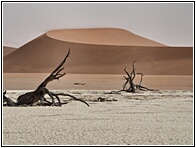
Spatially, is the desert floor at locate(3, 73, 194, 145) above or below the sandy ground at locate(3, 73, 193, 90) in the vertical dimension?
below

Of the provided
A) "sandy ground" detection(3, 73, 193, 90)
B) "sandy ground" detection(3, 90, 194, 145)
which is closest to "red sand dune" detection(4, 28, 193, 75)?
"sandy ground" detection(3, 73, 193, 90)

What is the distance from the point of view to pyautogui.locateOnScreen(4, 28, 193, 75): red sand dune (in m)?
66.4

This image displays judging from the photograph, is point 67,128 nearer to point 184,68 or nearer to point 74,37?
point 184,68

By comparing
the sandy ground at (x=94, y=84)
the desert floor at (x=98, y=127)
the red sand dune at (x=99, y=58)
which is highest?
the red sand dune at (x=99, y=58)

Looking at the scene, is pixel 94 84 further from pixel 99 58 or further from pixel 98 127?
pixel 99 58

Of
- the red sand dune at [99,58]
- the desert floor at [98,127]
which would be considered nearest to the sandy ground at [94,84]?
the desert floor at [98,127]

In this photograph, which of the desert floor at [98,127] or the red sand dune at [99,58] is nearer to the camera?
the desert floor at [98,127]

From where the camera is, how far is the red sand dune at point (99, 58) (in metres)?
66.4

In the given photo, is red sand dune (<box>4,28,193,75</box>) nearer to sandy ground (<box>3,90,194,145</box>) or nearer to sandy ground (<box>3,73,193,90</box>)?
sandy ground (<box>3,73,193,90</box>)

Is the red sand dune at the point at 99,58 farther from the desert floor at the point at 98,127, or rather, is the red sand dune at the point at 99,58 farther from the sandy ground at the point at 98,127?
the sandy ground at the point at 98,127

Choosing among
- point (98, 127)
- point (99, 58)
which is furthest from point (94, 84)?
point (99, 58)

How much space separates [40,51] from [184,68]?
3352cm

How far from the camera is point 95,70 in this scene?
68.8m

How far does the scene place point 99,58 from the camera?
75500 millimetres
